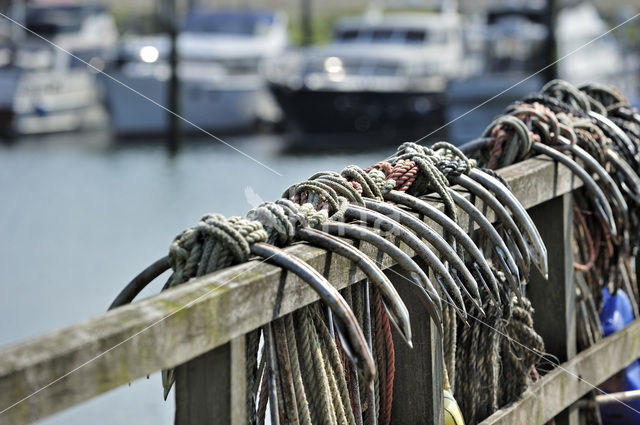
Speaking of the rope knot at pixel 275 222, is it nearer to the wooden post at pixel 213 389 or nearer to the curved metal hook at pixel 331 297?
the curved metal hook at pixel 331 297

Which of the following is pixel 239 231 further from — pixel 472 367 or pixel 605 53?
pixel 605 53

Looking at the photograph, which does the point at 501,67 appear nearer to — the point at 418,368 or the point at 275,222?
the point at 418,368

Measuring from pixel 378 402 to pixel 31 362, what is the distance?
4.11 feet

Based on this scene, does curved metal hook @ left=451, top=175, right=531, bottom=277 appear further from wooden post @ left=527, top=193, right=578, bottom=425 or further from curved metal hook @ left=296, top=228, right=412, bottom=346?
curved metal hook @ left=296, top=228, right=412, bottom=346

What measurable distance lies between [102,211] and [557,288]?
64.6 feet

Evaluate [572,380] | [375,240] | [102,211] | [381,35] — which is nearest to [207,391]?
[375,240]

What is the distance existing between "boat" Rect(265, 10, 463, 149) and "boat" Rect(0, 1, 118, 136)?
8.90 meters

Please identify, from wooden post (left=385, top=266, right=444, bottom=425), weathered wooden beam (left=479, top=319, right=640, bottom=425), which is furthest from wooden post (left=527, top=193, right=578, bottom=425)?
wooden post (left=385, top=266, right=444, bottom=425)

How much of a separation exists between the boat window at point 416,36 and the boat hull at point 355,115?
6.61 feet

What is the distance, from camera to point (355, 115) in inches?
1211

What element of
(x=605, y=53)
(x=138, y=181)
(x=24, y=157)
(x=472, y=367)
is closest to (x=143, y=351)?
(x=472, y=367)

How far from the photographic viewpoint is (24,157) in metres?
31.4

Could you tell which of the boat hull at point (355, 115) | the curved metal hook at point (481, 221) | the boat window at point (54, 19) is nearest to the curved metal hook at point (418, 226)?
the curved metal hook at point (481, 221)

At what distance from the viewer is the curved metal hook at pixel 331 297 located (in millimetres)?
2066
